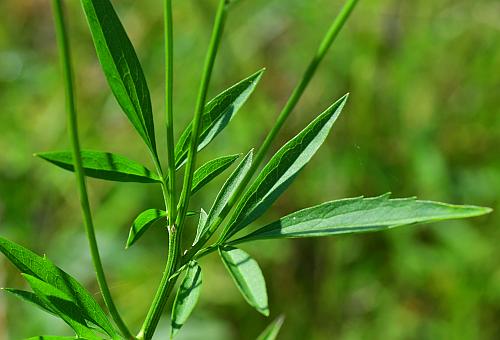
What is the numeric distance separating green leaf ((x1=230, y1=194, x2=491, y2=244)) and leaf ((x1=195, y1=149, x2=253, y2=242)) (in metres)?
0.03

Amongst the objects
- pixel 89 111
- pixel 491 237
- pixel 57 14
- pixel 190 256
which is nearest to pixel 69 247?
pixel 89 111

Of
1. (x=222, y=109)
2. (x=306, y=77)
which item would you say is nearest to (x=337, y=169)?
(x=222, y=109)

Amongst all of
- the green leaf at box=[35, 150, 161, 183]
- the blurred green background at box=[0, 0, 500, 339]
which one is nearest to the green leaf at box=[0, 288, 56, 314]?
the green leaf at box=[35, 150, 161, 183]

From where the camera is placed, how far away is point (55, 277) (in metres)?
0.64

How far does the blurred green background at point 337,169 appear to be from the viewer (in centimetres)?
195

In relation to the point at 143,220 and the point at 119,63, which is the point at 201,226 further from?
the point at 119,63

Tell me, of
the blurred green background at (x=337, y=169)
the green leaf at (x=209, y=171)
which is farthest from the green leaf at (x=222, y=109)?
the blurred green background at (x=337, y=169)

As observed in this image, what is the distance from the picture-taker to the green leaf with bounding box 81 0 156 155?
63 cm

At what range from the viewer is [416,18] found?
2.25 m

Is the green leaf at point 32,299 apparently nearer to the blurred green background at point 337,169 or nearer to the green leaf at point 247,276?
the green leaf at point 247,276

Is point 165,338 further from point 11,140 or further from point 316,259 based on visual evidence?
point 11,140

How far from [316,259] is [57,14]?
1.72 metres

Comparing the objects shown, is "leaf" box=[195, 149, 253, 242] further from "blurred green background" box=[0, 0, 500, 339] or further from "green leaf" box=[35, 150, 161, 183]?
"blurred green background" box=[0, 0, 500, 339]

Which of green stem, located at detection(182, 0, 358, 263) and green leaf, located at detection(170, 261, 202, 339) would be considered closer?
green stem, located at detection(182, 0, 358, 263)
